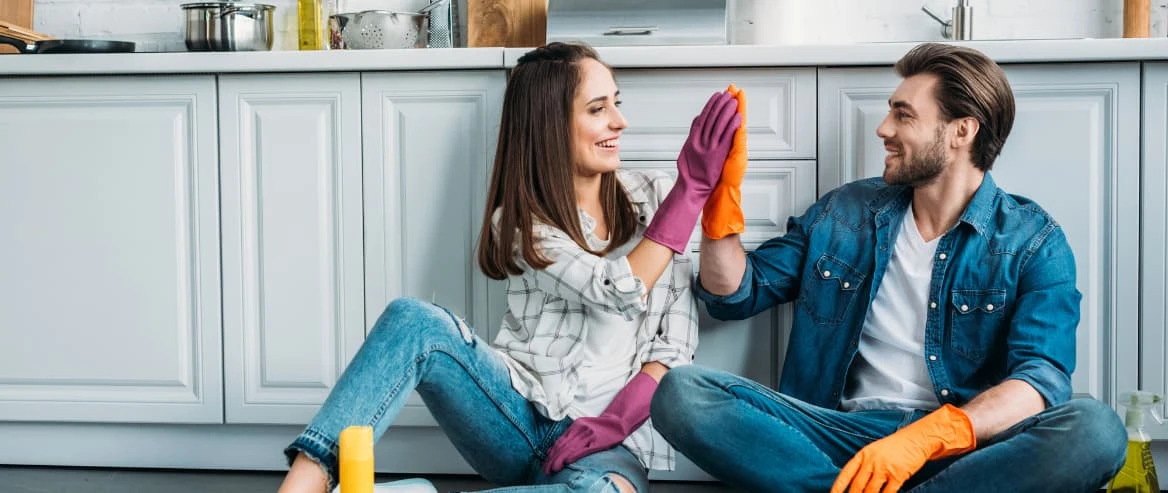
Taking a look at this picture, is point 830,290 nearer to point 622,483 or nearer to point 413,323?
point 622,483

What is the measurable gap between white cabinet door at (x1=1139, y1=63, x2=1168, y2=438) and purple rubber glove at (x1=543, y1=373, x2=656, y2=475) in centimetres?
91

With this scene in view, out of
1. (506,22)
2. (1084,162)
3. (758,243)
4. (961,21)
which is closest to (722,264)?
(758,243)

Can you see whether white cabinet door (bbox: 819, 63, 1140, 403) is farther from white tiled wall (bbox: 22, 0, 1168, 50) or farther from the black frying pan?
the black frying pan

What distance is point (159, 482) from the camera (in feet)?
7.13

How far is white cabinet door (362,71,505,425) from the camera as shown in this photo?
213 centimetres

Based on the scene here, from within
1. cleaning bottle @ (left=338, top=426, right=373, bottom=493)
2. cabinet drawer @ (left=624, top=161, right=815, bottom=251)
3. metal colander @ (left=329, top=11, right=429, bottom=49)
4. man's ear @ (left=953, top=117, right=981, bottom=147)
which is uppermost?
metal colander @ (left=329, top=11, right=429, bottom=49)

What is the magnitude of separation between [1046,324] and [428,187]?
1.10 m

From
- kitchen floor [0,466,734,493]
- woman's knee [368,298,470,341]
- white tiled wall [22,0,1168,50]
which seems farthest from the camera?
white tiled wall [22,0,1168,50]

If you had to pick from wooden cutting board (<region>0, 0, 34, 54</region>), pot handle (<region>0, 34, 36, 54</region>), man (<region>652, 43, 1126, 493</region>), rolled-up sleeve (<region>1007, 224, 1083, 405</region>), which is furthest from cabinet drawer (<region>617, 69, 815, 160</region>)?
wooden cutting board (<region>0, 0, 34, 54</region>)

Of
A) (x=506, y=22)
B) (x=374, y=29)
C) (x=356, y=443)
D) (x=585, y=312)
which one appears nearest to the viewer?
(x=356, y=443)

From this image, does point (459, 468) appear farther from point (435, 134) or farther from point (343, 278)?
point (435, 134)

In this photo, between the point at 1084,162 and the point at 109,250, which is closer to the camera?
the point at 1084,162

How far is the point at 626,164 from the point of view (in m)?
2.10

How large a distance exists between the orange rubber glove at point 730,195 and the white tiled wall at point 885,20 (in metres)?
0.57
